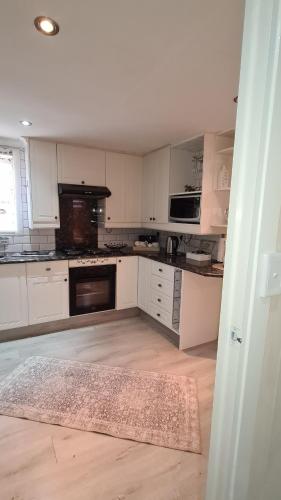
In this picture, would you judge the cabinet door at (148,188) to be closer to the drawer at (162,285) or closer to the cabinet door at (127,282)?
the cabinet door at (127,282)

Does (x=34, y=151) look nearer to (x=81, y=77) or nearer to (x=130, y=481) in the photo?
(x=81, y=77)

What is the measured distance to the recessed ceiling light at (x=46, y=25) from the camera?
1105 millimetres

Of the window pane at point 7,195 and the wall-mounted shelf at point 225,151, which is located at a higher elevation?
the wall-mounted shelf at point 225,151

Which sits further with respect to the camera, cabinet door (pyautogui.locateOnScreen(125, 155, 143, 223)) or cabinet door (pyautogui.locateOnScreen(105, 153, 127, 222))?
cabinet door (pyautogui.locateOnScreen(125, 155, 143, 223))

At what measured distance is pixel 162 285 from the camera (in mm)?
2928

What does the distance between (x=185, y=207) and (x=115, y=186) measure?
1.11m

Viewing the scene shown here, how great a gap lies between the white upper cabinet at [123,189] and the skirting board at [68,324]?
122 cm

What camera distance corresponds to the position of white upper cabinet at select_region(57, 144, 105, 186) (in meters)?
3.06

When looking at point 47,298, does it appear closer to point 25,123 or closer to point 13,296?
point 13,296

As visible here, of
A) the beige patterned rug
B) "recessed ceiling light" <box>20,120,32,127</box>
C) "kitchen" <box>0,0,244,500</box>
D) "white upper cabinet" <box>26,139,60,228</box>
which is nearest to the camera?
"kitchen" <box>0,0,244,500</box>

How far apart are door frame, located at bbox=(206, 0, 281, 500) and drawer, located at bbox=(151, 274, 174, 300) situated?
1919mm

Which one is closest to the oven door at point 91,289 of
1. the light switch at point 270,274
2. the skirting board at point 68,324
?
the skirting board at point 68,324

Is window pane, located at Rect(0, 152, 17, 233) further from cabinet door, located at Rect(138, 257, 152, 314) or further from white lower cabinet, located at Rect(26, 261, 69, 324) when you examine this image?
cabinet door, located at Rect(138, 257, 152, 314)

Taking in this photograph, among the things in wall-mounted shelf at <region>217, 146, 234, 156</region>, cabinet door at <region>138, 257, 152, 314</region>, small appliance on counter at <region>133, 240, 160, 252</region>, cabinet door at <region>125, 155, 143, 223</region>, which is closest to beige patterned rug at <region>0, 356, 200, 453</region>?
cabinet door at <region>138, 257, 152, 314</region>
